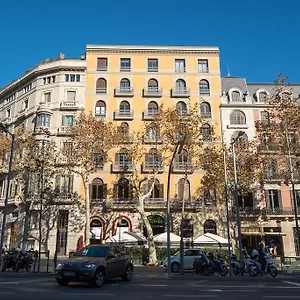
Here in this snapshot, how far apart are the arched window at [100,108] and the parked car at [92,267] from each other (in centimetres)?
2548

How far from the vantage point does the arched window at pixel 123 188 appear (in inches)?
1380

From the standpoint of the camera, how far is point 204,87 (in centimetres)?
3909

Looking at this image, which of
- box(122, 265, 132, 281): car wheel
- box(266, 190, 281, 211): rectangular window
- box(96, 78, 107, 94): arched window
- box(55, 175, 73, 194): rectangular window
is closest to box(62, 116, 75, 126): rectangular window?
box(96, 78, 107, 94): arched window

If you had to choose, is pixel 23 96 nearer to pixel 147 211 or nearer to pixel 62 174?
pixel 62 174

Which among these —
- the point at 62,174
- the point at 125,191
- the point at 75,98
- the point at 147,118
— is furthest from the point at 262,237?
the point at 75,98

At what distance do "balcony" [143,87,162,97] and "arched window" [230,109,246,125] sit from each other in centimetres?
880

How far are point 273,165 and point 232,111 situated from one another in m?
8.69

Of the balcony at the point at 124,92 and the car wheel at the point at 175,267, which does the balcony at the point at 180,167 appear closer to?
the balcony at the point at 124,92

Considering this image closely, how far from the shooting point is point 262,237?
110 ft

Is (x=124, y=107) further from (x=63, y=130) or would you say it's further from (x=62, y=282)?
(x=62, y=282)

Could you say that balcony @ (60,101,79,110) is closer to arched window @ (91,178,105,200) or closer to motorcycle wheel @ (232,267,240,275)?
arched window @ (91,178,105,200)

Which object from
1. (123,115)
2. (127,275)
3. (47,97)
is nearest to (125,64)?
(123,115)

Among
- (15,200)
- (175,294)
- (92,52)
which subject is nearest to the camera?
(175,294)

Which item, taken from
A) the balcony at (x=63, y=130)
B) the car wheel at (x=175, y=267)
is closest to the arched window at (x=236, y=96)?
the balcony at (x=63, y=130)
